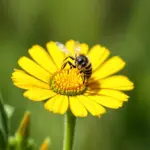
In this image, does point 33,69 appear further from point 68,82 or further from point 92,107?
point 92,107

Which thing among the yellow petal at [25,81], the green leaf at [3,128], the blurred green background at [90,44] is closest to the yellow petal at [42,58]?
the yellow petal at [25,81]

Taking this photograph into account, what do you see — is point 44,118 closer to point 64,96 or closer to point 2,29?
point 2,29

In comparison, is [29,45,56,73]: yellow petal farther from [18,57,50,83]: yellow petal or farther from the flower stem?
the flower stem

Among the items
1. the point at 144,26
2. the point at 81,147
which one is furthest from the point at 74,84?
the point at 144,26

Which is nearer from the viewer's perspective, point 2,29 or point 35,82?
point 35,82

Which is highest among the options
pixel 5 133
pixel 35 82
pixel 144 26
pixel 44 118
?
pixel 144 26

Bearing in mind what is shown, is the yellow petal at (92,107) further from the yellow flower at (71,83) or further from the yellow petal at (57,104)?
the yellow petal at (57,104)
